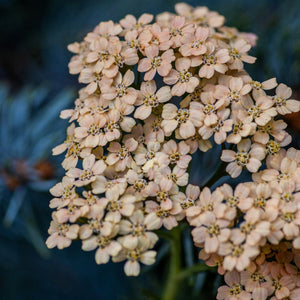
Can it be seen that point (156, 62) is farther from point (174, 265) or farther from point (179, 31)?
point (174, 265)

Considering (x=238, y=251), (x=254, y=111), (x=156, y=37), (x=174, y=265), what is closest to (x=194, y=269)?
(x=174, y=265)

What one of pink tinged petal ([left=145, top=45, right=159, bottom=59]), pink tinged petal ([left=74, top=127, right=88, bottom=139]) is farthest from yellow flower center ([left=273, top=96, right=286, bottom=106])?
pink tinged petal ([left=74, top=127, right=88, bottom=139])

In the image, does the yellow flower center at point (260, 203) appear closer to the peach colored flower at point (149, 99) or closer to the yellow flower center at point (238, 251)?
the yellow flower center at point (238, 251)

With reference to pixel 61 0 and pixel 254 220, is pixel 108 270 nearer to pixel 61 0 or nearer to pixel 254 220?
pixel 254 220

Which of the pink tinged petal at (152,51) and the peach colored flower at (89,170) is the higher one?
the pink tinged petal at (152,51)

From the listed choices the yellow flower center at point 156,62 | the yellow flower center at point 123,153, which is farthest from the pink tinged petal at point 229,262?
the yellow flower center at point 156,62

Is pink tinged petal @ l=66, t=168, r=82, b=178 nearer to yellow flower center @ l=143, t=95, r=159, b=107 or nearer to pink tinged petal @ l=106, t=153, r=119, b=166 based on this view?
pink tinged petal @ l=106, t=153, r=119, b=166

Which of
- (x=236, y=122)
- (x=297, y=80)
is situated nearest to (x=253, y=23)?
(x=297, y=80)
